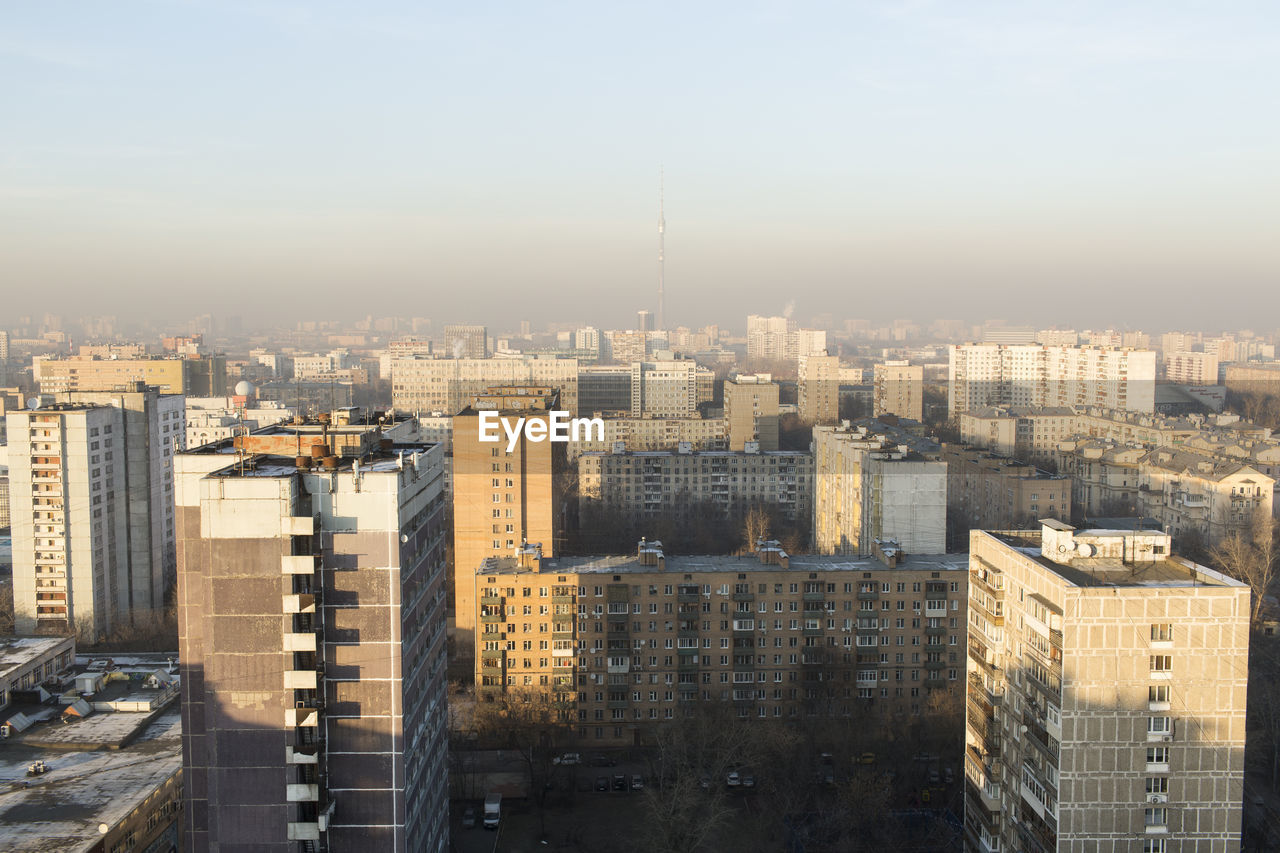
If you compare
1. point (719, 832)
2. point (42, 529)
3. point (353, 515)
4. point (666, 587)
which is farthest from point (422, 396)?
point (353, 515)

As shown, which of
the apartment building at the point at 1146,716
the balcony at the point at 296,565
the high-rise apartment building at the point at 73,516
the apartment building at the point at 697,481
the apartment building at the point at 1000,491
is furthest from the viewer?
the apartment building at the point at 697,481

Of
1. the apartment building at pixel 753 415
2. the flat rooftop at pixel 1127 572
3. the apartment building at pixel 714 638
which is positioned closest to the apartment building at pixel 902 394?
the apartment building at pixel 753 415

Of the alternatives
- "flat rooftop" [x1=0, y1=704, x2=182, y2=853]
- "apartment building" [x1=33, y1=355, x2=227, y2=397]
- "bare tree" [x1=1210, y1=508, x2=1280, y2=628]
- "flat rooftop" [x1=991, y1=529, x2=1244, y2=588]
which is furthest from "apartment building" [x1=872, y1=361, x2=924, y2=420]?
"flat rooftop" [x1=0, y1=704, x2=182, y2=853]

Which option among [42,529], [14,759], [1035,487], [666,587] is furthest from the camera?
[1035,487]

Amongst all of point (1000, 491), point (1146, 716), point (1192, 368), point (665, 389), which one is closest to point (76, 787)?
point (1146, 716)

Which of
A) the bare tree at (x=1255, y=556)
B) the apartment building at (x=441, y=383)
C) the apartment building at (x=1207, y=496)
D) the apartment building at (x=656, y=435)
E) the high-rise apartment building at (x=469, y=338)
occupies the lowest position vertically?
the bare tree at (x=1255, y=556)

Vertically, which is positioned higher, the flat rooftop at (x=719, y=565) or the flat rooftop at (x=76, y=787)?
the flat rooftop at (x=719, y=565)

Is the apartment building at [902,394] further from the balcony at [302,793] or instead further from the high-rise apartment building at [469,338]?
the balcony at [302,793]

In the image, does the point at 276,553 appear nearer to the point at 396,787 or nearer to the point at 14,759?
the point at 396,787
